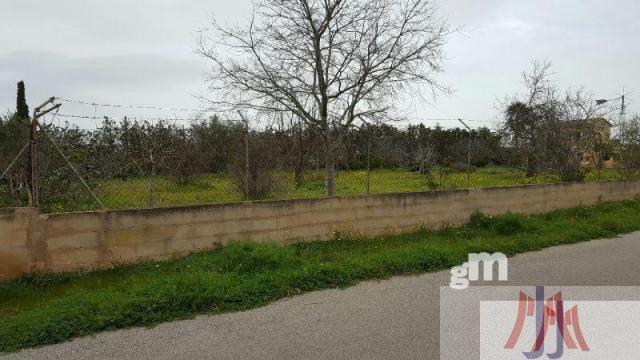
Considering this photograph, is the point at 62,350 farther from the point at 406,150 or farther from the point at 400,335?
→ the point at 406,150

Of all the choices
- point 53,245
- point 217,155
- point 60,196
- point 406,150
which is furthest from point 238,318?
point 406,150

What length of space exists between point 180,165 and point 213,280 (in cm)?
281

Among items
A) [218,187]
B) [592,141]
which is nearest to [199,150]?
[218,187]

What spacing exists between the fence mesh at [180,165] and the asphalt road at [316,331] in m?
2.81

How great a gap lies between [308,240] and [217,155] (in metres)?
2.17

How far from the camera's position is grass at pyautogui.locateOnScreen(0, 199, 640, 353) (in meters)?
4.05

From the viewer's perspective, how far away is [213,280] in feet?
16.2

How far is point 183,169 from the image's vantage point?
7.16 metres
